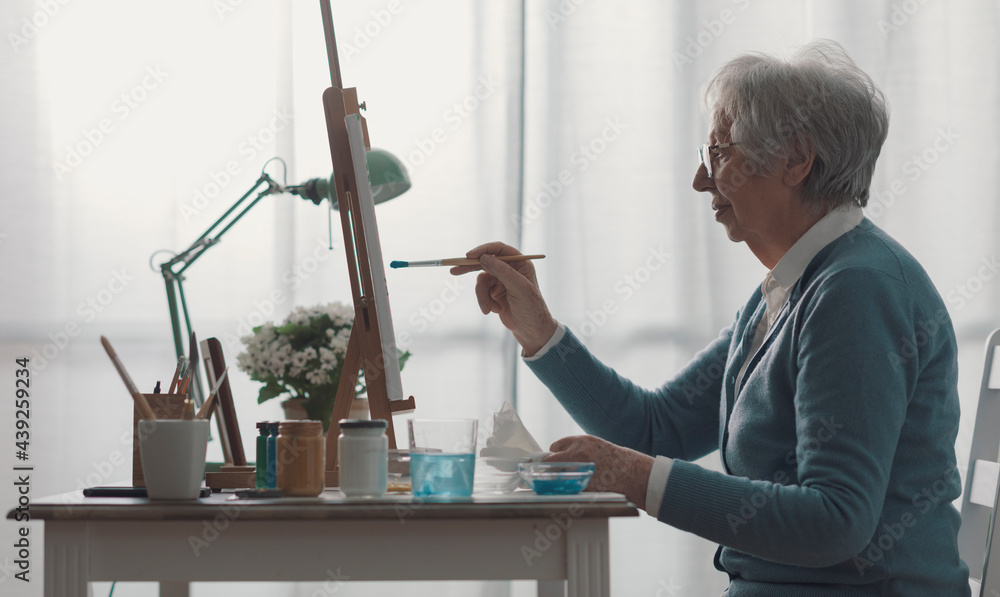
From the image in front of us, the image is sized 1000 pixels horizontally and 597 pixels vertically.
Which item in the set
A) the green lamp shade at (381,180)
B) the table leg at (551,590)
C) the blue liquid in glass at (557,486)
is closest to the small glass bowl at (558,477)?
the blue liquid in glass at (557,486)

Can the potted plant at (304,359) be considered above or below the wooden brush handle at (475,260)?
below

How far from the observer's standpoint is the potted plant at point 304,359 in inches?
64.5

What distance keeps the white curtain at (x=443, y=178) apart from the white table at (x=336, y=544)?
4.68 feet

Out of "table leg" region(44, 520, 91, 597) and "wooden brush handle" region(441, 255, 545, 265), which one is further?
"wooden brush handle" region(441, 255, 545, 265)

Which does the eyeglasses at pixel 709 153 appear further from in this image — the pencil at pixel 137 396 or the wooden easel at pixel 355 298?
the pencil at pixel 137 396

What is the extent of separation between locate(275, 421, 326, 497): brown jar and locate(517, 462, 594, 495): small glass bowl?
0.77 ft

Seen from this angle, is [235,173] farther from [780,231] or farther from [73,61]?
[780,231]

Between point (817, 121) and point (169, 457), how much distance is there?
0.98 m

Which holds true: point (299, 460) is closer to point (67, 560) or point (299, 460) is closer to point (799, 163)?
point (67, 560)

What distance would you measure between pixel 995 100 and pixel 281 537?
242 cm

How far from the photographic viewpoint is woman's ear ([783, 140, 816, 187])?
1229 millimetres

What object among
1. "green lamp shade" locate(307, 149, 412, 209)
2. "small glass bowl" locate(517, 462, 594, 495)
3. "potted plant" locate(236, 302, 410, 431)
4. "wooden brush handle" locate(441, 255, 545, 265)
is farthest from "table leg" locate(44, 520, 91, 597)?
"green lamp shade" locate(307, 149, 412, 209)

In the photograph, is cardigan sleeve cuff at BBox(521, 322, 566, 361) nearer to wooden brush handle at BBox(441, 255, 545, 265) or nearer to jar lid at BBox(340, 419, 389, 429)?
wooden brush handle at BBox(441, 255, 545, 265)

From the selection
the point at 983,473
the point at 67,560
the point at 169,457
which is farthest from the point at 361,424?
the point at 983,473
